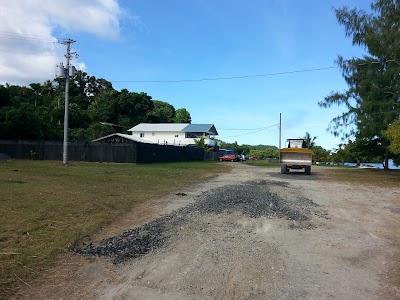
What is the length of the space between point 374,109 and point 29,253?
23502mm

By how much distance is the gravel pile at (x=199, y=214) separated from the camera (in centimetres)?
608

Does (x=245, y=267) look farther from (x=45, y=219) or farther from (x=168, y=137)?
(x=168, y=137)

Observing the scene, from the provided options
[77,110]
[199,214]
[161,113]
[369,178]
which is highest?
[161,113]

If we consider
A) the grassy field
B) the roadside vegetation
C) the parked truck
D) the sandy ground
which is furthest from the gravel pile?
the parked truck

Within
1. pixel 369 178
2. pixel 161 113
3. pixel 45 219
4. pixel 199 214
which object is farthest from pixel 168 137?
pixel 45 219

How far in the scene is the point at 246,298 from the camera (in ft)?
14.0

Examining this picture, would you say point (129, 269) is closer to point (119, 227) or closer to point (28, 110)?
point (119, 227)

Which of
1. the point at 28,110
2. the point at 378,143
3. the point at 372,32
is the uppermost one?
the point at 372,32

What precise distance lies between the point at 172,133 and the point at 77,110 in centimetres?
1859

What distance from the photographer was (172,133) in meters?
71.9

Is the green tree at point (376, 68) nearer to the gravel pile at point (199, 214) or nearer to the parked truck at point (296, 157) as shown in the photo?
Answer: the parked truck at point (296, 157)

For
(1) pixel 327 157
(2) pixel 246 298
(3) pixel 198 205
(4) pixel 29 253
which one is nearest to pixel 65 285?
(4) pixel 29 253

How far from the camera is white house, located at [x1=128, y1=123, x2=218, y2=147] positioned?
231 feet

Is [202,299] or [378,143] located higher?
[378,143]
